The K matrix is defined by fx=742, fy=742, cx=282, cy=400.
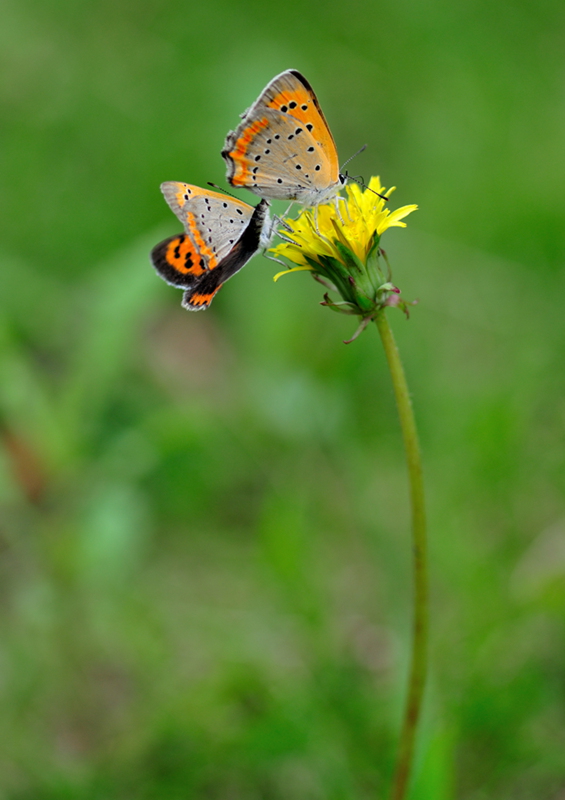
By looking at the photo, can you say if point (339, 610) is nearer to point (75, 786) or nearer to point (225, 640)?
point (225, 640)

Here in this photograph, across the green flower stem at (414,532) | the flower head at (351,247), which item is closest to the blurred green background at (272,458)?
the green flower stem at (414,532)

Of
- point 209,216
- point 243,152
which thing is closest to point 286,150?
point 243,152

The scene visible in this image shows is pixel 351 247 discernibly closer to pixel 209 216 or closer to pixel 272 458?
pixel 209 216

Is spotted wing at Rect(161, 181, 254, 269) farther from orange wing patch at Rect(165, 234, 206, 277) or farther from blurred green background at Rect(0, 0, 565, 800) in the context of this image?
blurred green background at Rect(0, 0, 565, 800)

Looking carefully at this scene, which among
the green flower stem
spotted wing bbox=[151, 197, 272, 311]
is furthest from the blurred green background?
spotted wing bbox=[151, 197, 272, 311]

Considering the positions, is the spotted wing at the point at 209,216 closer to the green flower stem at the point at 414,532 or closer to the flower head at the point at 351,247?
the flower head at the point at 351,247

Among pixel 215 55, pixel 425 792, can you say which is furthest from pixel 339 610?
pixel 215 55
